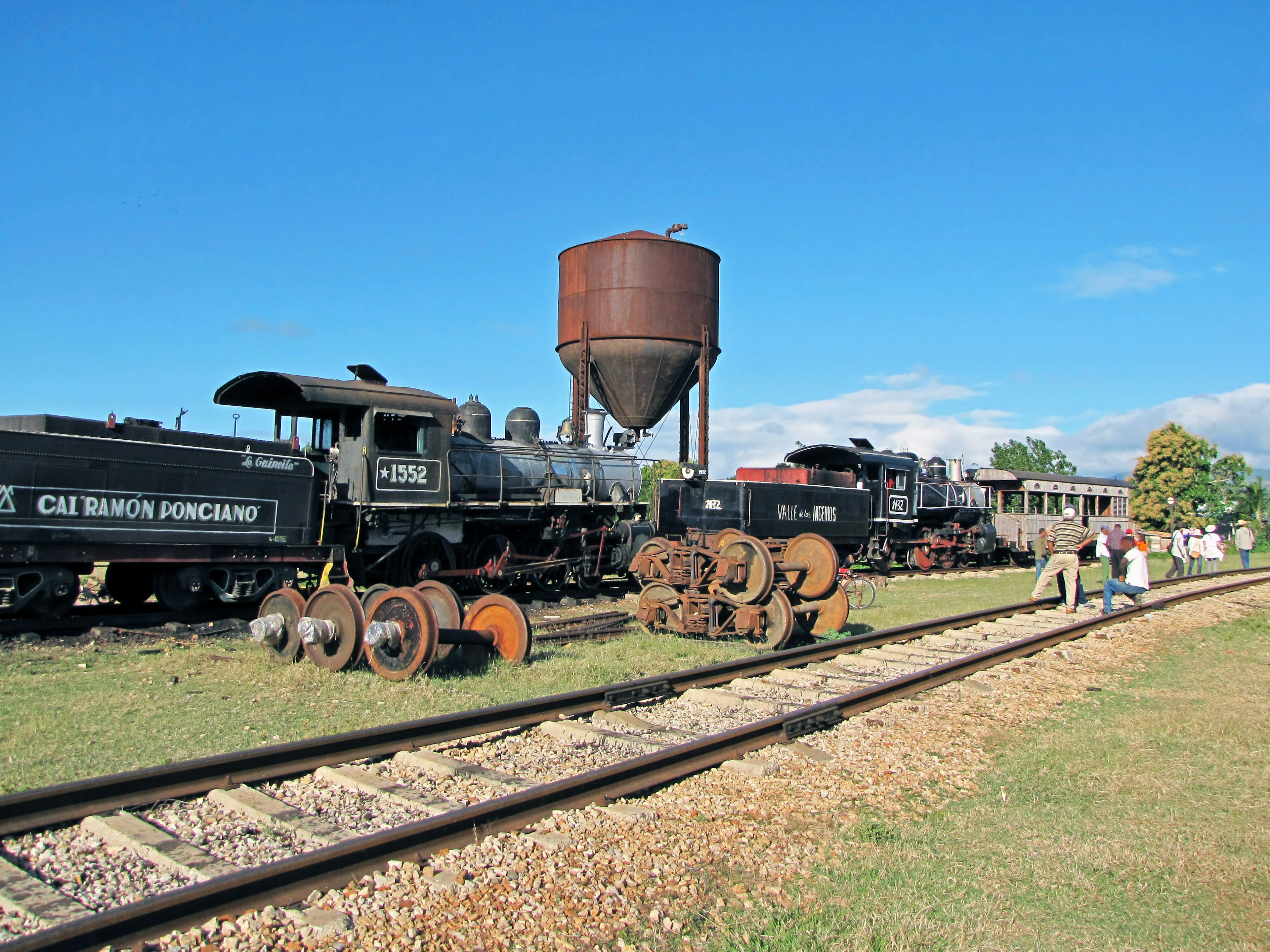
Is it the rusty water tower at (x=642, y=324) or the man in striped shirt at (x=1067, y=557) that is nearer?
the man in striped shirt at (x=1067, y=557)

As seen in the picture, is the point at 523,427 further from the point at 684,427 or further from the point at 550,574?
the point at 684,427

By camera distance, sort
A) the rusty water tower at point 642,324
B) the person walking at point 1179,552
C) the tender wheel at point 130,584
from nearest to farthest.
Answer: the tender wheel at point 130,584 → the rusty water tower at point 642,324 → the person walking at point 1179,552

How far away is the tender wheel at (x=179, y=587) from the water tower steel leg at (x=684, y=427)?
15.0 m

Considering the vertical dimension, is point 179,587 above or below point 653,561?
below

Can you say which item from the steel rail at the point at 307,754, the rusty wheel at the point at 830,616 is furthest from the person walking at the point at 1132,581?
the steel rail at the point at 307,754

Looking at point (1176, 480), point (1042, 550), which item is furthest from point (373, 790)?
point (1176, 480)

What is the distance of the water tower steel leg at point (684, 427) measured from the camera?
25094mm

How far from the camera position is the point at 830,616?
11898 mm

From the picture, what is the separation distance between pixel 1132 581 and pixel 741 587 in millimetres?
8309

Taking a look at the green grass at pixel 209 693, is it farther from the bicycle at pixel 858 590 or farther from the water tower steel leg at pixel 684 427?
the water tower steel leg at pixel 684 427

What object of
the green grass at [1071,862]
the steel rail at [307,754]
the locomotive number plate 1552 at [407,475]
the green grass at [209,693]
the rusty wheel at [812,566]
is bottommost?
the green grass at [1071,862]

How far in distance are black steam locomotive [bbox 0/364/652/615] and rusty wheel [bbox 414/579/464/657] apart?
4.00m

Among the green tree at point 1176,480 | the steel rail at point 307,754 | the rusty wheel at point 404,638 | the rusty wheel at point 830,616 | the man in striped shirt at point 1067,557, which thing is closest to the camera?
the steel rail at point 307,754

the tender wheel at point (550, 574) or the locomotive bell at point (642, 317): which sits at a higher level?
the locomotive bell at point (642, 317)
